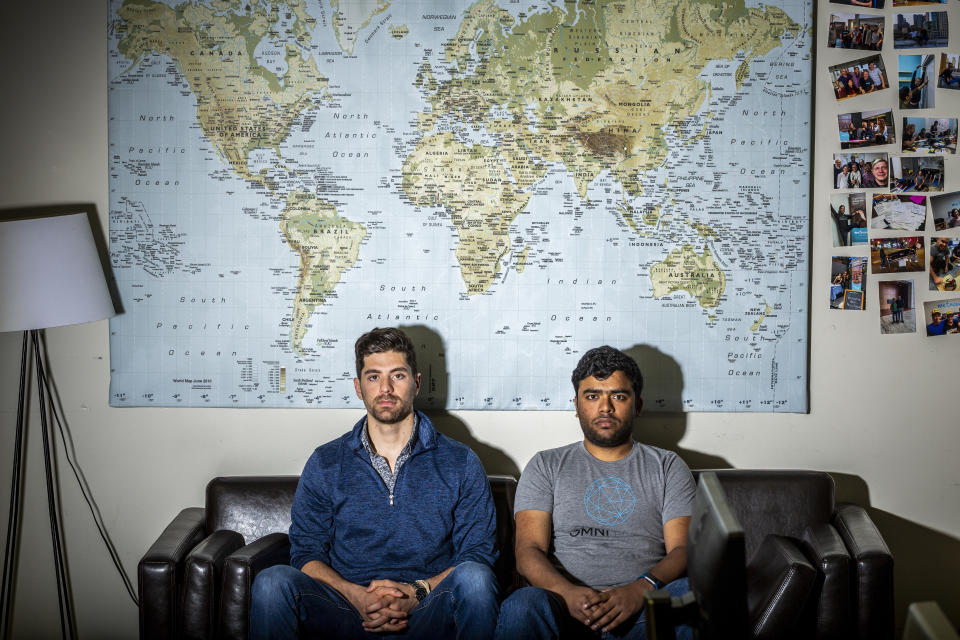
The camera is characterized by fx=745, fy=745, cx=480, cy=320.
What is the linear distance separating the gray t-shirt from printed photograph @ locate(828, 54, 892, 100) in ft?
5.09

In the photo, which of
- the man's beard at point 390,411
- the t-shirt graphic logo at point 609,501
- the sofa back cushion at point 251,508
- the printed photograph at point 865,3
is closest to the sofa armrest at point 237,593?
the sofa back cushion at point 251,508

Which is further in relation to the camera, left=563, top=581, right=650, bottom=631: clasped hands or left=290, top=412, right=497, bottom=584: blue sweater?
left=290, top=412, right=497, bottom=584: blue sweater

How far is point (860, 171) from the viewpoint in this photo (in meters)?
2.82

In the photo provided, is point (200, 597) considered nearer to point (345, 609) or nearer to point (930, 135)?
point (345, 609)

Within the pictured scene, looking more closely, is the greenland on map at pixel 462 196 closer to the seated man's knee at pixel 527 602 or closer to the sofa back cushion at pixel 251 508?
the sofa back cushion at pixel 251 508

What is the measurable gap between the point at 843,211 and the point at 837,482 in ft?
3.45

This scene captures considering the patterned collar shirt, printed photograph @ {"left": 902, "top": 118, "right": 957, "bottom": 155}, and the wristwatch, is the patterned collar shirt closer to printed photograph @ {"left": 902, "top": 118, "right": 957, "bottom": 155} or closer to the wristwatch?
the wristwatch

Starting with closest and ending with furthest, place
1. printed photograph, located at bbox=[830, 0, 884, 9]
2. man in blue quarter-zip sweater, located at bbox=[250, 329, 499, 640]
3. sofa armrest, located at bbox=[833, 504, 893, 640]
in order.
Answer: man in blue quarter-zip sweater, located at bbox=[250, 329, 499, 640], sofa armrest, located at bbox=[833, 504, 893, 640], printed photograph, located at bbox=[830, 0, 884, 9]

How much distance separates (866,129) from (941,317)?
0.78m

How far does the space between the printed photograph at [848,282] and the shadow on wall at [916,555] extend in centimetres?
66

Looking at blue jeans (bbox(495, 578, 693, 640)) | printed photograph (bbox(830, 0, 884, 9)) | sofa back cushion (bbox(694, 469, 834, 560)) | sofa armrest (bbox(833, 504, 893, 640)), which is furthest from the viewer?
printed photograph (bbox(830, 0, 884, 9))

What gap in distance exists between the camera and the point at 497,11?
279 cm

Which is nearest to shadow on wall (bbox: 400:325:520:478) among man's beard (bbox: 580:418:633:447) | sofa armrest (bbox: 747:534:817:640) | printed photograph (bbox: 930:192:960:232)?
man's beard (bbox: 580:418:633:447)

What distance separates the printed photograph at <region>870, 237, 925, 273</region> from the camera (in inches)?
112
